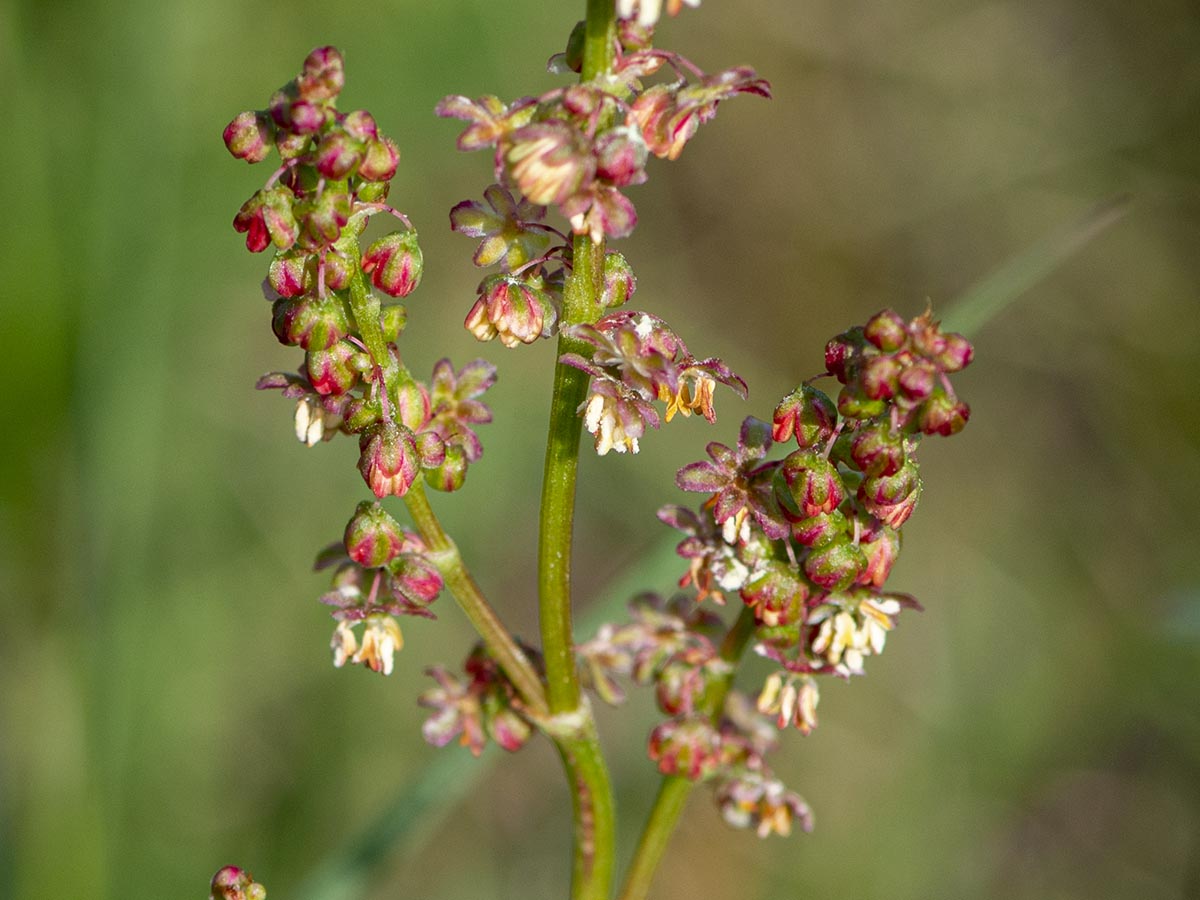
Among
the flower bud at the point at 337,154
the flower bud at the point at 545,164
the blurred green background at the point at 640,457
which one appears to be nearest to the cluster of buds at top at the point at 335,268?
the flower bud at the point at 337,154

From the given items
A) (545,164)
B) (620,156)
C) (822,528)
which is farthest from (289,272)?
(822,528)

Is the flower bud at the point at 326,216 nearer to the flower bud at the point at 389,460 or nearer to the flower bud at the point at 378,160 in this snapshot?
the flower bud at the point at 378,160

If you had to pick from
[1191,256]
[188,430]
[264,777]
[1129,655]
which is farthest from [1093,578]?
[188,430]

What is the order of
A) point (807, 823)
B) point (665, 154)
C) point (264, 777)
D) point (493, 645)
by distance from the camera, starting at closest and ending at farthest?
point (665, 154), point (493, 645), point (807, 823), point (264, 777)

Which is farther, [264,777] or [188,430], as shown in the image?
[188,430]

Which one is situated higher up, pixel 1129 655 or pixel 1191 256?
pixel 1191 256

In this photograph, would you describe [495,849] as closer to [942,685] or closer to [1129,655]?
[942,685]
